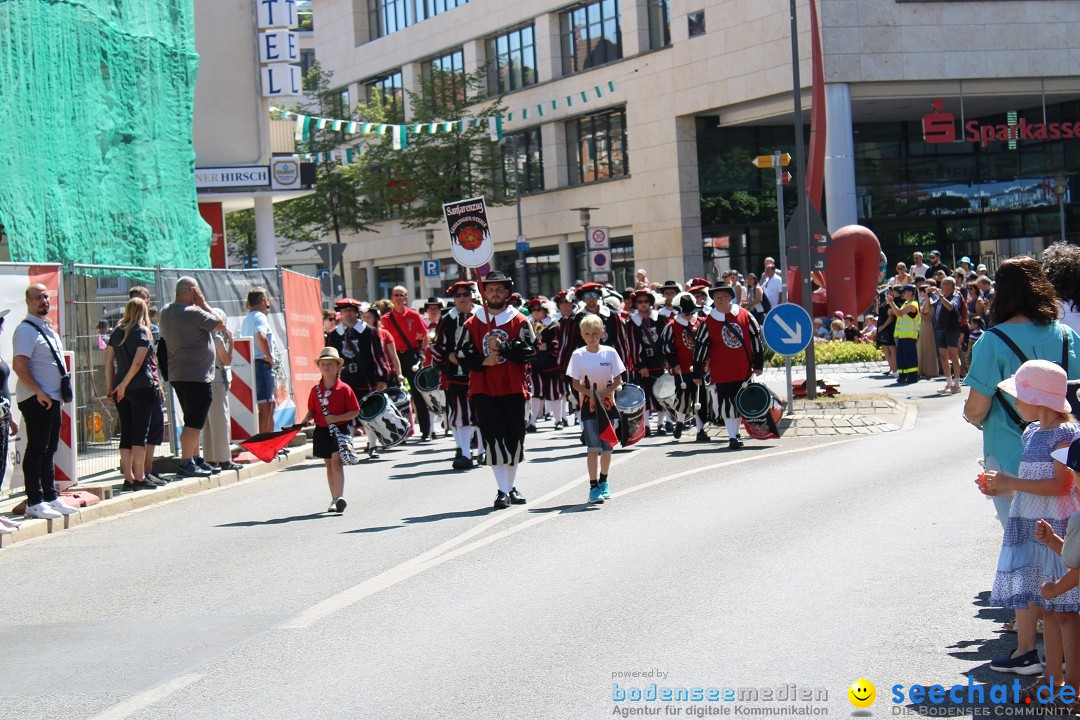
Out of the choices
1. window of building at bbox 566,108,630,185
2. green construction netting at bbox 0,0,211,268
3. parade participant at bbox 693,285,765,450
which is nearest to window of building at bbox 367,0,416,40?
window of building at bbox 566,108,630,185

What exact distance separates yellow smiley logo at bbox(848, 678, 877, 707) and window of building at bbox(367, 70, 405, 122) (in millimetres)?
51377

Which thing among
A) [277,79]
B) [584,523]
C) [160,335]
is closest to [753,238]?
[277,79]

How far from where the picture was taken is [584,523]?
1102cm

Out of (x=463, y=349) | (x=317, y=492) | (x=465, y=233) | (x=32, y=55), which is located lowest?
(x=317, y=492)

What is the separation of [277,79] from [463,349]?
20.9 metres

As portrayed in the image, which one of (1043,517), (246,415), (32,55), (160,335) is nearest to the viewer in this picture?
(1043,517)

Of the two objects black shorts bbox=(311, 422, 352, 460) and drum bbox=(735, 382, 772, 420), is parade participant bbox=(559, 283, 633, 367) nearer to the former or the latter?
drum bbox=(735, 382, 772, 420)

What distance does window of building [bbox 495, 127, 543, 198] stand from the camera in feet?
177

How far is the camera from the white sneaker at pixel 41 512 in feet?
40.1

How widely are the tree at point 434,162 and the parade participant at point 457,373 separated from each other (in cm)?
3488

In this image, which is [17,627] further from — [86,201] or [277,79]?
[277,79]

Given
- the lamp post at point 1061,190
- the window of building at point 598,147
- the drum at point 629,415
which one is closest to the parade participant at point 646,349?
the drum at point 629,415

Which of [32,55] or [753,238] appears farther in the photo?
[753,238]

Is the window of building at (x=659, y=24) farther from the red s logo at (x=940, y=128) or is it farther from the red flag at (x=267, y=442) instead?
the red flag at (x=267, y=442)
